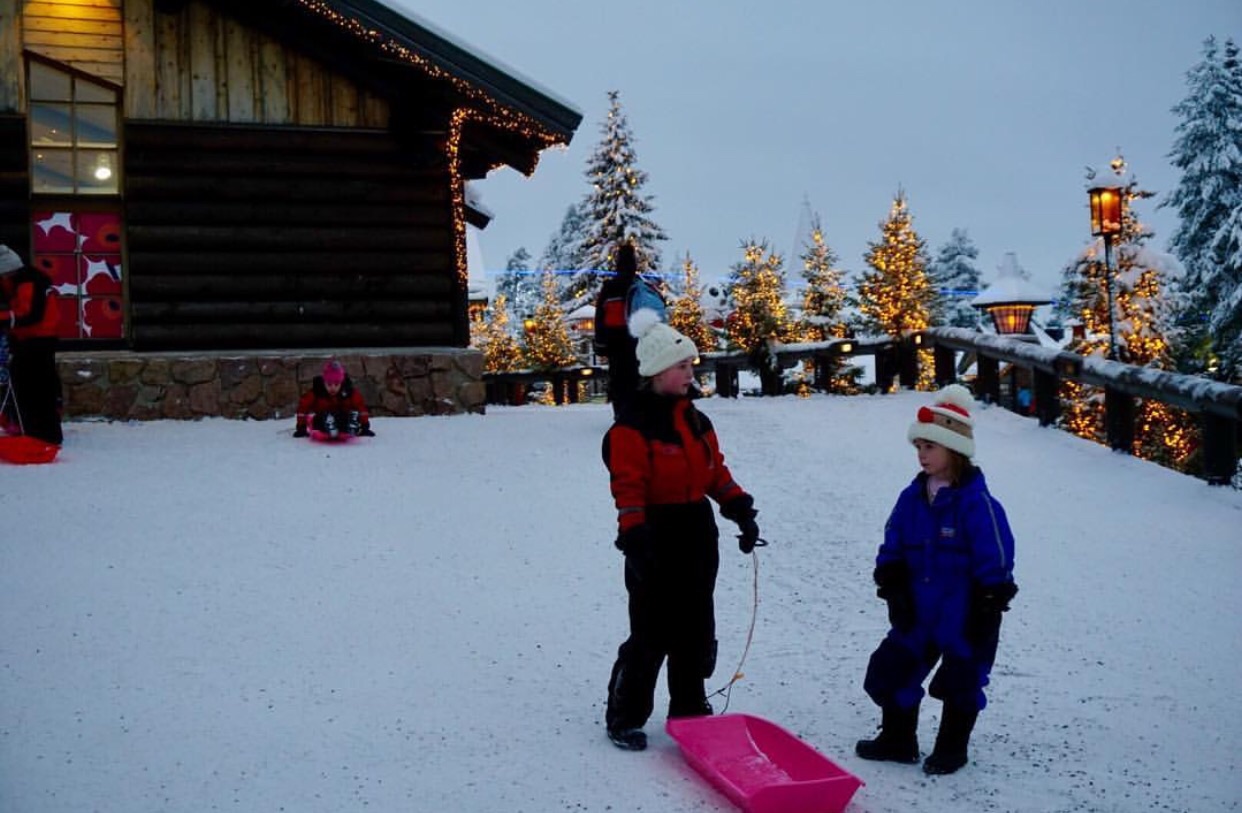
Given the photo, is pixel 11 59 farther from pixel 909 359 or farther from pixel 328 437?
pixel 909 359

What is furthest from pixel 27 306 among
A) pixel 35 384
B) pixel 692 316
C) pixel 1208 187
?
pixel 1208 187

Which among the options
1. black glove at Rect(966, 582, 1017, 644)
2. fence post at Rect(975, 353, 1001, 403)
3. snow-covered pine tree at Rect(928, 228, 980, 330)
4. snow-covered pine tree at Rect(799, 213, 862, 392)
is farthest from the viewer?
snow-covered pine tree at Rect(928, 228, 980, 330)

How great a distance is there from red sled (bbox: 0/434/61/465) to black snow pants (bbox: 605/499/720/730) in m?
6.93

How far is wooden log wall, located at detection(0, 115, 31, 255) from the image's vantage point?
41.1 feet

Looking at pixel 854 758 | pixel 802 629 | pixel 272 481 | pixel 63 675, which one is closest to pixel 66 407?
pixel 272 481

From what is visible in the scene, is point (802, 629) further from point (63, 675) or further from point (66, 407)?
point (66, 407)

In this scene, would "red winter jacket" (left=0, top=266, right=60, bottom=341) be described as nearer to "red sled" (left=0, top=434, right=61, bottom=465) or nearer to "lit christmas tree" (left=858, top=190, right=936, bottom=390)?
"red sled" (left=0, top=434, right=61, bottom=465)

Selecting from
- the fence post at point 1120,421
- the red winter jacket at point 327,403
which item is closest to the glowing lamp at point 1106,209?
the fence post at point 1120,421

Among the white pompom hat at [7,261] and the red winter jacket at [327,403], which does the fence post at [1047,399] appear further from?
the white pompom hat at [7,261]

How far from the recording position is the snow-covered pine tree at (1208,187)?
2973cm

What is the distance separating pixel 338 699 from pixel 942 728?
2470 mm

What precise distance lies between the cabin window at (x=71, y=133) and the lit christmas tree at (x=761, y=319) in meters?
9.53

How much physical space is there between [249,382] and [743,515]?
9383 mm

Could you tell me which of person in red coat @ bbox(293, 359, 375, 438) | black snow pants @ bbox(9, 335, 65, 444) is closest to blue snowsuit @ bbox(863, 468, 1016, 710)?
person in red coat @ bbox(293, 359, 375, 438)
